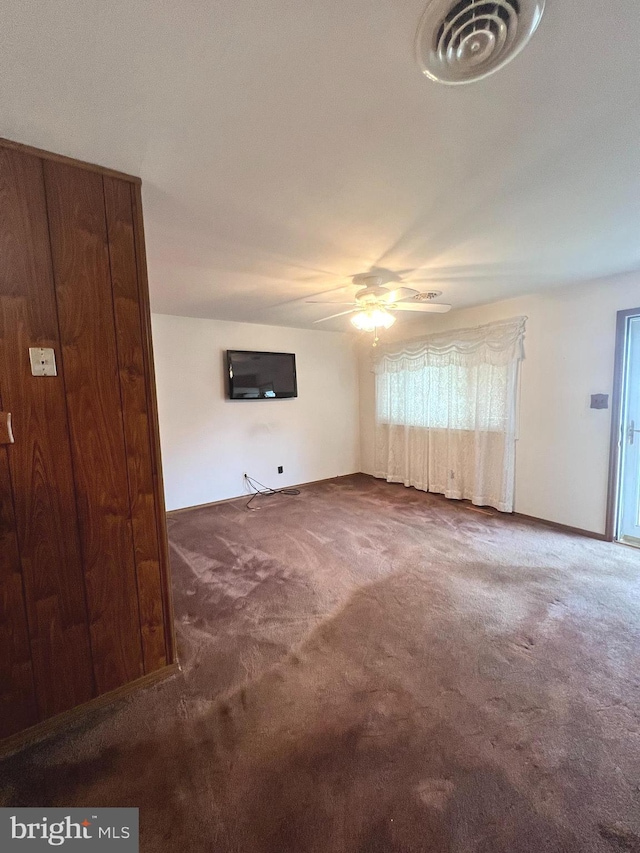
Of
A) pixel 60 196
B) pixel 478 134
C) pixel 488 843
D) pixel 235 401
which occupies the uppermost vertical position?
pixel 478 134

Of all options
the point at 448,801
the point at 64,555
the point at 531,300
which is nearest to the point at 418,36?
the point at 64,555

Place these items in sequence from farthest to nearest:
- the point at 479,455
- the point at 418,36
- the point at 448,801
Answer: the point at 479,455, the point at 448,801, the point at 418,36

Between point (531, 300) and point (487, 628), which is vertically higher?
point (531, 300)

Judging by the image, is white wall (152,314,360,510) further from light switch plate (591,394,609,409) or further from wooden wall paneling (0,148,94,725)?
light switch plate (591,394,609,409)

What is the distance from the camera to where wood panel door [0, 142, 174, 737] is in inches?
51.4

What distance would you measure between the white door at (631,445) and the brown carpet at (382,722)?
1.56 ft

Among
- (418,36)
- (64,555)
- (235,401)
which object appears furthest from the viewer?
(235,401)

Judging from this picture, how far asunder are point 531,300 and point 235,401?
3479 mm

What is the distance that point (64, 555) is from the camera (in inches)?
55.8

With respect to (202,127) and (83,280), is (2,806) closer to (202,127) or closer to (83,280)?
(83,280)

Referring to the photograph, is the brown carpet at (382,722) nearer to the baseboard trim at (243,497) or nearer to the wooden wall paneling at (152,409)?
the wooden wall paneling at (152,409)

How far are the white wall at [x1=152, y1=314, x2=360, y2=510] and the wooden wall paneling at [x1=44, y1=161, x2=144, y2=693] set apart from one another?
8.34ft

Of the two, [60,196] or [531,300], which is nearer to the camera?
[60,196]

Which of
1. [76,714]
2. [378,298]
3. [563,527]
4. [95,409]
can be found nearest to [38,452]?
[95,409]
